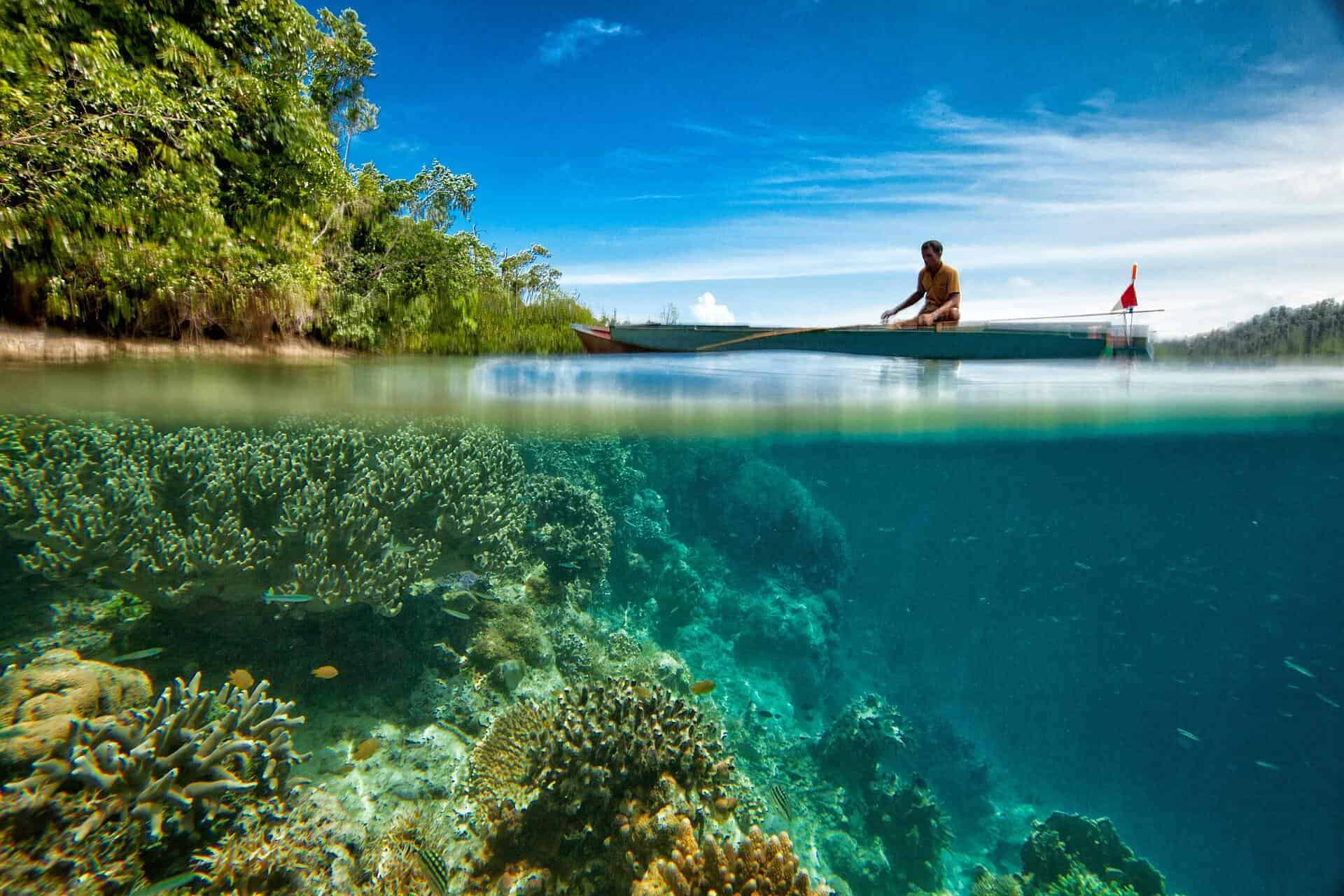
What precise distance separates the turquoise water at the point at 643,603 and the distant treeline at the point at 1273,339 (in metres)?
0.61

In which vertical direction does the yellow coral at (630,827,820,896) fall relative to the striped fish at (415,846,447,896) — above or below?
A: above

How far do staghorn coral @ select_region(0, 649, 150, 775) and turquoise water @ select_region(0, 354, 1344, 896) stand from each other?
4 centimetres

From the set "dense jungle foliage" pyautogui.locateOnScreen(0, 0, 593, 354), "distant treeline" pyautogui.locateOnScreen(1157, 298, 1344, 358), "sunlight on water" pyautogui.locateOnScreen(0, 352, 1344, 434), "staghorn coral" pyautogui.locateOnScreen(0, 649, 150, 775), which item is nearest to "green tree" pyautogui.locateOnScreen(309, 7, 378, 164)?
"dense jungle foliage" pyautogui.locateOnScreen(0, 0, 593, 354)

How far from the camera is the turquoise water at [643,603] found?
6680 millimetres

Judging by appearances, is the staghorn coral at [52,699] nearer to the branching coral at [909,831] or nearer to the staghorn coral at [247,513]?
the staghorn coral at [247,513]

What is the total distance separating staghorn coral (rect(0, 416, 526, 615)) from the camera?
675cm

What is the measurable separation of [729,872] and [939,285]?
8473 mm

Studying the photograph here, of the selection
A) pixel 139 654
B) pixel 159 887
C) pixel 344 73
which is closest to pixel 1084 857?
pixel 159 887

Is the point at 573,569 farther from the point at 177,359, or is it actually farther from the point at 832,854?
the point at 177,359

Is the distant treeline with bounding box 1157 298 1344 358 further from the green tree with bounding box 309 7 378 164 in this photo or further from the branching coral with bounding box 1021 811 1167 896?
the green tree with bounding box 309 7 378 164

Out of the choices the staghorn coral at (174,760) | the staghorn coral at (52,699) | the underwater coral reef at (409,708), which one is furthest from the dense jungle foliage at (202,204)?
the staghorn coral at (174,760)

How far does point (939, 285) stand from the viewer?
8.91 meters

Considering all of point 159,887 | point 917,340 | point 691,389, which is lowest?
point 159,887

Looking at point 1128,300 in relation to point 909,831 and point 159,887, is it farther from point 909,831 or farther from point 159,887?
point 159,887
